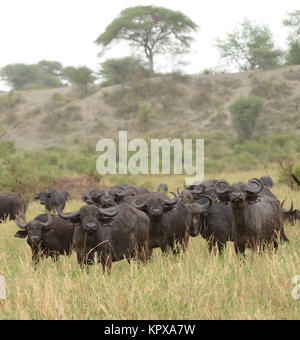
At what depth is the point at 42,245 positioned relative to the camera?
267 inches

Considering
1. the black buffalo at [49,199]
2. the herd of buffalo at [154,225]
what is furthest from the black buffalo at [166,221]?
the black buffalo at [49,199]

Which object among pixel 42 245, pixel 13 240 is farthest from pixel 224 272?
pixel 13 240

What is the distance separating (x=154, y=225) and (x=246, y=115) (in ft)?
90.8

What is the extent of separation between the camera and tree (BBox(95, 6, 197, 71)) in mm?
45406

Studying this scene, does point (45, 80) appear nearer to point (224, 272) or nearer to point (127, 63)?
point (127, 63)

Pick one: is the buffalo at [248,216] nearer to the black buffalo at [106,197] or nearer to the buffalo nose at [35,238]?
the black buffalo at [106,197]

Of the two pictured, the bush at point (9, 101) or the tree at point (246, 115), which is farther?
the bush at point (9, 101)

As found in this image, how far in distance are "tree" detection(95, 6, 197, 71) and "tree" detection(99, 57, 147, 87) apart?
67.6 inches

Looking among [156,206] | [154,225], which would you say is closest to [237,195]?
Result: [156,206]

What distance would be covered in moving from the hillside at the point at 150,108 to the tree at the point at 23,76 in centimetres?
1205

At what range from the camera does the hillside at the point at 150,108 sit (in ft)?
122

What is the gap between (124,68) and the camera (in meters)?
45.1
